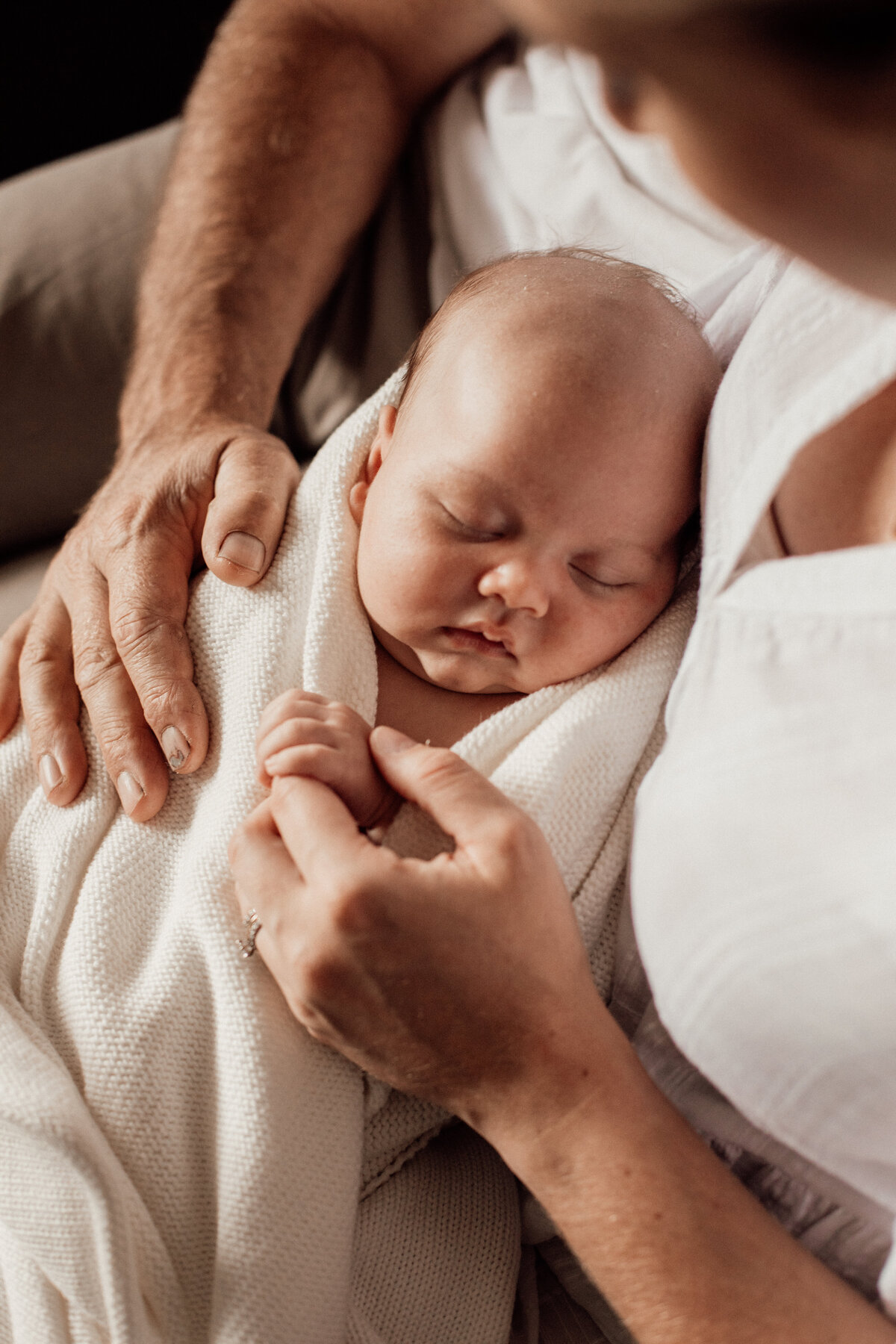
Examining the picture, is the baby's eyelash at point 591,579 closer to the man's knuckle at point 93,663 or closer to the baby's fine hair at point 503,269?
the baby's fine hair at point 503,269

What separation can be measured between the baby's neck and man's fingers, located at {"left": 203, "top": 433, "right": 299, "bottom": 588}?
0.51 ft

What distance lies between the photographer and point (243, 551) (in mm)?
954

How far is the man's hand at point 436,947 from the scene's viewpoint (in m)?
0.65

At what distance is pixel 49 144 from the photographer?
6.21ft

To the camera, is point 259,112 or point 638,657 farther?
point 259,112

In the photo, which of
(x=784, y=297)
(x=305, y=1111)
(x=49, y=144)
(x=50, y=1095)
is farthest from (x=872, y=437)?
(x=49, y=144)

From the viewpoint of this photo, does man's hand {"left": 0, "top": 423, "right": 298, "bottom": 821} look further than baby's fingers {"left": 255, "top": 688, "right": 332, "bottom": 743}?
Yes

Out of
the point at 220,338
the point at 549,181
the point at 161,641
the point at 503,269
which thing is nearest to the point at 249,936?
the point at 161,641

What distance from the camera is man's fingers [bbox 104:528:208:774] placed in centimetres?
89

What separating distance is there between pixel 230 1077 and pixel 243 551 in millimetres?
469

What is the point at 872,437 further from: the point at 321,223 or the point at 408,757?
the point at 321,223

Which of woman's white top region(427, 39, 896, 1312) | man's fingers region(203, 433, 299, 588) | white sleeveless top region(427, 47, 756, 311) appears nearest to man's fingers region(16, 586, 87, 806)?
man's fingers region(203, 433, 299, 588)

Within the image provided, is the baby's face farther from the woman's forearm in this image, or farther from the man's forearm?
the man's forearm

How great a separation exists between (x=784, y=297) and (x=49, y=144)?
1.63 meters
